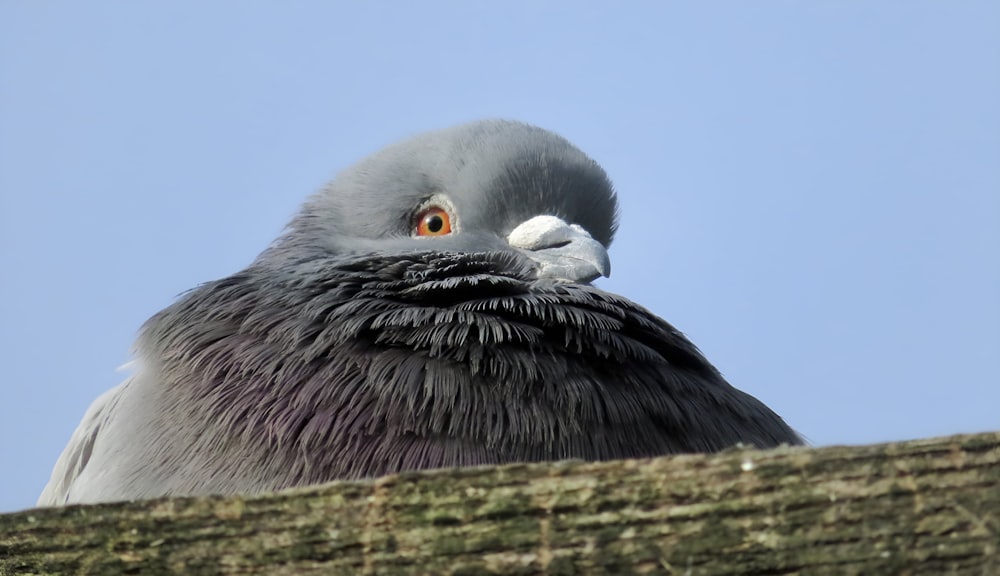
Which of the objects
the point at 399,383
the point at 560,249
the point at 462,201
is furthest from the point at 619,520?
the point at 462,201

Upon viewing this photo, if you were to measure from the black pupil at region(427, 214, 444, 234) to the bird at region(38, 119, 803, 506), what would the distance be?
27 cm

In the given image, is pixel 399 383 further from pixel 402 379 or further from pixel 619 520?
pixel 619 520

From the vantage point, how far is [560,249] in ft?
14.2

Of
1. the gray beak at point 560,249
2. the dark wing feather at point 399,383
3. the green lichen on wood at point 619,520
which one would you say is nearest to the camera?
the green lichen on wood at point 619,520

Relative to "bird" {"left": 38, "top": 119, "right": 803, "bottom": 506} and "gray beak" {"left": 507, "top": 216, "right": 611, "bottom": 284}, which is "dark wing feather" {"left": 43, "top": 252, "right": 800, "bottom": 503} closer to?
"bird" {"left": 38, "top": 119, "right": 803, "bottom": 506}

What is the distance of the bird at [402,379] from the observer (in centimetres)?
319

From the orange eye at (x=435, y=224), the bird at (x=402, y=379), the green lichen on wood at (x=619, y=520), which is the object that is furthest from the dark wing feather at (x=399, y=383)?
the green lichen on wood at (x=619, y=520)

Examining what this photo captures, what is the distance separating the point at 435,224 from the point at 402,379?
1483 millimetres

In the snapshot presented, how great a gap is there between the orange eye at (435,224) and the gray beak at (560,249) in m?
0.27

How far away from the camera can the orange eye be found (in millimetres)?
4617

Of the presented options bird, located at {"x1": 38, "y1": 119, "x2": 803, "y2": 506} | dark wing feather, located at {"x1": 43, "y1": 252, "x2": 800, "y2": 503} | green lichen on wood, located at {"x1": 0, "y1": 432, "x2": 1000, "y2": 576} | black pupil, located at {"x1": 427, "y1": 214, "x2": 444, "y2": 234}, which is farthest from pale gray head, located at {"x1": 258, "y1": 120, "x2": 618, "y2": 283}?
green lichen on wood, located at {"x1": 0, "y1": 432, "x2": 1000, "y2": 576}

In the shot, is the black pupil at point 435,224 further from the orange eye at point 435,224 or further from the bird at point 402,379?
the bird at point 402,379

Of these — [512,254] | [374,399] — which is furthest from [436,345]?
[512,254]

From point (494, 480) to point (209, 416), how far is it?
2037mm
